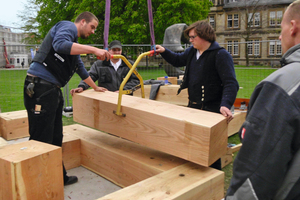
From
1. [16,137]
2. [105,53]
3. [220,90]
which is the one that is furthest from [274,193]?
[16,137]

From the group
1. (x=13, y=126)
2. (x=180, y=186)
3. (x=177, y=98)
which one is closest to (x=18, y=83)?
(x=13, y=126)

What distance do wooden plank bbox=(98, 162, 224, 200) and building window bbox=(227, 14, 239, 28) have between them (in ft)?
141

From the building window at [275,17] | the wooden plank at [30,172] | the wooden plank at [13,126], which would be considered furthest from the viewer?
the building window at [275,17]

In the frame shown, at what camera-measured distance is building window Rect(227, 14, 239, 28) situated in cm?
4144

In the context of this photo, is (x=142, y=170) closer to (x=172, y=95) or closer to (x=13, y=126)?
(x=172, y=95)

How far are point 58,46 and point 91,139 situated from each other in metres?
1.52

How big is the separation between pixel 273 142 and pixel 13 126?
4952 millimetres

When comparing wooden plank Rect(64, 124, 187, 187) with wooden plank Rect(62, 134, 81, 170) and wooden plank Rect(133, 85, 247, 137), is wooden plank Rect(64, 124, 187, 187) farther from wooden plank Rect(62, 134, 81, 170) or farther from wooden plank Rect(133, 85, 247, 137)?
wooden plank Rect(133, 85, 247, 137)

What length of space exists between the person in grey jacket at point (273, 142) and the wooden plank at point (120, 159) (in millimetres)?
1583

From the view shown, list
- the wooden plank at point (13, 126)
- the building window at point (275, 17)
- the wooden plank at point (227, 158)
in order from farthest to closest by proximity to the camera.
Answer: the building window at point (275, 17) → the wooden plank at point (13, 126) → the wooden plank at point (227, 158)

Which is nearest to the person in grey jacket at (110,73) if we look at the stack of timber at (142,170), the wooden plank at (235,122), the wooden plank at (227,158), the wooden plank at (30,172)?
the stack of timber at (142,170)

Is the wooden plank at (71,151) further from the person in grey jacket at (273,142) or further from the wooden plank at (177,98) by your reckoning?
the person in grey jacket at (273,142)

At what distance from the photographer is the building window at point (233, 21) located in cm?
4144

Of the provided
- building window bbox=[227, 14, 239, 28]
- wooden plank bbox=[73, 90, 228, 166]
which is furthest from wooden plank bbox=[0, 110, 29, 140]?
building window bbox=[227, 14, 239, 28]
